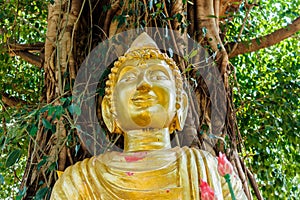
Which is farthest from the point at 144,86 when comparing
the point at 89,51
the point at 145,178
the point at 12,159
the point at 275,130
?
the point at 275,130

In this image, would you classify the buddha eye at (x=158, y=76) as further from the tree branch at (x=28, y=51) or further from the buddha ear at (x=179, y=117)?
the tree branch at (x=28, y=51)

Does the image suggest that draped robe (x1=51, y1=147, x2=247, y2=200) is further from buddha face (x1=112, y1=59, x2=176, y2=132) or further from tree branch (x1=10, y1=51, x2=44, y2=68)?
tree branch (x1=10, y1=51, x2=44, y2=68)

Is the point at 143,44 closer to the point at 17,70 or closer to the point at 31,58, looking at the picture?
the point at 31,58

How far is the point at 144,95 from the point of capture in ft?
5.27

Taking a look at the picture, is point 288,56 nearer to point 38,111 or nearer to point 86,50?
point 86,50

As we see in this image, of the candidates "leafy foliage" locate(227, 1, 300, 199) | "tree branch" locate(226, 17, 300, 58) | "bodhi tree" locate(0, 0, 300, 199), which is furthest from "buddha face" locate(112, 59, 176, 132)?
"tree branch" locate(226, 17, 300, 58)

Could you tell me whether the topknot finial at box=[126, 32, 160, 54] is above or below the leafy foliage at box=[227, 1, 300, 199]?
above

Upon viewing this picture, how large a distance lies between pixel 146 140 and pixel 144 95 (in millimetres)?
Answer: 151

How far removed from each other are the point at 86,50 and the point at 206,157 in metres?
0.90

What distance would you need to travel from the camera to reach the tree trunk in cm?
194

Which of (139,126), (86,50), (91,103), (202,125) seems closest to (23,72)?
(86,50)

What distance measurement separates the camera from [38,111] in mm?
1601

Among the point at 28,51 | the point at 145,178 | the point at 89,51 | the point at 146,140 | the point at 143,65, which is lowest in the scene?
the point at 145,178

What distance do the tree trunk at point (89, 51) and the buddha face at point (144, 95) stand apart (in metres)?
0.30
